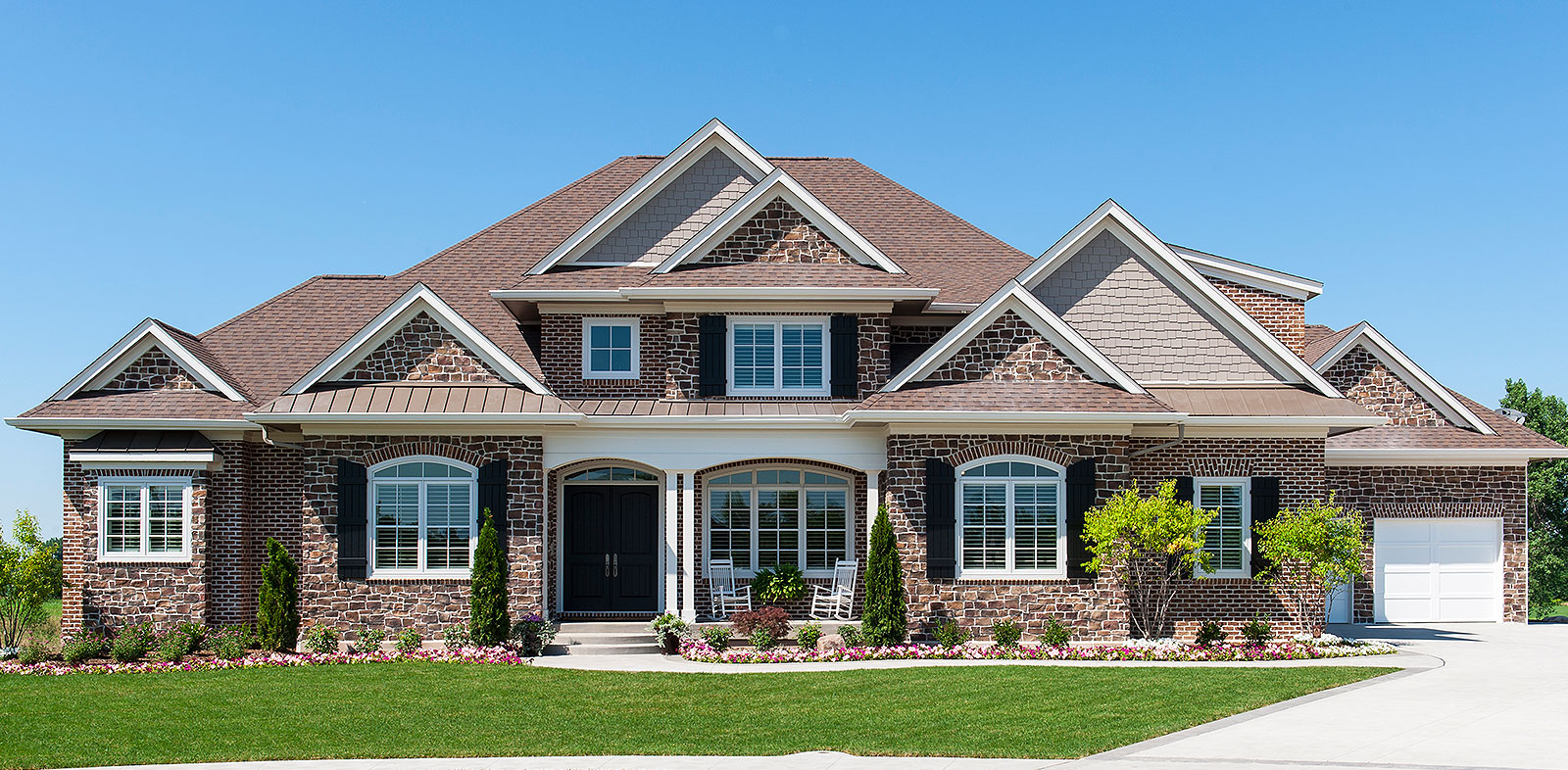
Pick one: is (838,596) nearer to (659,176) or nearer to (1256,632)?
(1256,632)

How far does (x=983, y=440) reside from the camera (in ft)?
58.4

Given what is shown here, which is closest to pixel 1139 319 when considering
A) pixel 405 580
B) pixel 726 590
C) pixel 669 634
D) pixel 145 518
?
pixel 726 590

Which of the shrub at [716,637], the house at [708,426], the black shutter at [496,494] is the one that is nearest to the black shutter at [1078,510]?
the house at [708,426]

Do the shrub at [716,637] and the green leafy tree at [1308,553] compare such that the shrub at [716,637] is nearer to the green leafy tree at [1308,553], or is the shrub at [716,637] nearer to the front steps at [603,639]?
the front steps at [603,639]

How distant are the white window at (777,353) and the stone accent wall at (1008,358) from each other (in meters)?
2.16

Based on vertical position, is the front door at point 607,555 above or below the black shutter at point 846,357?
below

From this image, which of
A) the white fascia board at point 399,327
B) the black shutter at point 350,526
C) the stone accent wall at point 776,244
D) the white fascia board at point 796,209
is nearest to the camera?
the black shutter at point 350,526

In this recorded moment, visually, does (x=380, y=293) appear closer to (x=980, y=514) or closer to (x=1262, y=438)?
(x=980, y=514)

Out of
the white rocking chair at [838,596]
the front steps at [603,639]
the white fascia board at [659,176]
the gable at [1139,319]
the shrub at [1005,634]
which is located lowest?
the front steps at [603,639]

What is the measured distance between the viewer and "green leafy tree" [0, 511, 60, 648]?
59.1 feet

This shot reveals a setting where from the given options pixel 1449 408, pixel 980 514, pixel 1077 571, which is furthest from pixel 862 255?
pixel 1449 408

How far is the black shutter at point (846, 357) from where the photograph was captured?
19.0m

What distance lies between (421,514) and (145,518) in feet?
14.6

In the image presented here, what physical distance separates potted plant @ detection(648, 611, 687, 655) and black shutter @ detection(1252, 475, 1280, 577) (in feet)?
29.0
